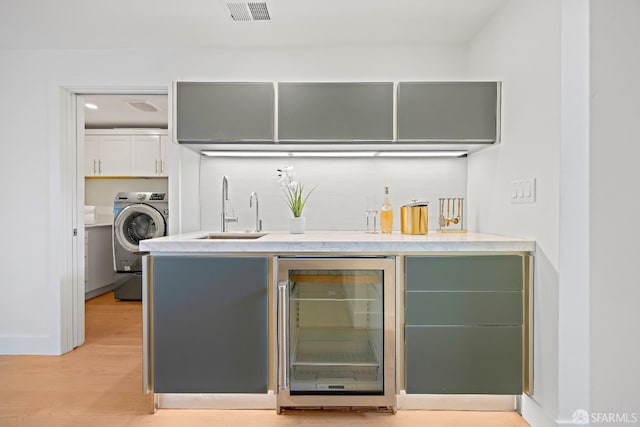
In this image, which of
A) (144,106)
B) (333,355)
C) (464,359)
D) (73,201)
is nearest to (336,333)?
(333,355)

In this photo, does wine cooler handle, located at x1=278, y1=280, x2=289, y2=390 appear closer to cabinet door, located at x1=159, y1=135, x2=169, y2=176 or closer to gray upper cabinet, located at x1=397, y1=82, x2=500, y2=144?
gray upper cabinet, located at x1=397, y1=82, x2=500, y2=144

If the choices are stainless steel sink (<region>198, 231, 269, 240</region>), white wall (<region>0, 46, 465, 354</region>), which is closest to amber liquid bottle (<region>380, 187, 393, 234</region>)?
stainless steel sink (<region>198, 231, 269, 240</region>)

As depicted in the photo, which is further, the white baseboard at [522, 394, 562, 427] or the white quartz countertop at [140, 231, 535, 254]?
the white quartz countertop at [140, 231, 535, 254]

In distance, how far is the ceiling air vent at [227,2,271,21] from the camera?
220 cm

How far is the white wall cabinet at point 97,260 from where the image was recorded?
4.52 m

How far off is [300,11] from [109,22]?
1.23m

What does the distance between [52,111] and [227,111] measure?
4.91 feet

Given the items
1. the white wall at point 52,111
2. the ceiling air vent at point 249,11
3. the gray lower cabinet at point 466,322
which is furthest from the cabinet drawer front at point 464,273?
the ceiling air vent at point 249,11

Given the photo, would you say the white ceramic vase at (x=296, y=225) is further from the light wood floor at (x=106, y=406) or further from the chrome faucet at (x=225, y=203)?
the light wood floor at (x=106, y=406)

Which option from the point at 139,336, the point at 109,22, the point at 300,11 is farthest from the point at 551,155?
the point at 139,336

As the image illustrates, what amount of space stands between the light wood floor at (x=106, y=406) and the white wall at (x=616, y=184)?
670 mm

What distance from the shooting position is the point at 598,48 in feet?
5.57

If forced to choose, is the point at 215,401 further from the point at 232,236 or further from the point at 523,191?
the point at 523,191

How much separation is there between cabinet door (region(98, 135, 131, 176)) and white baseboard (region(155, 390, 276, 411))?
3757mm
